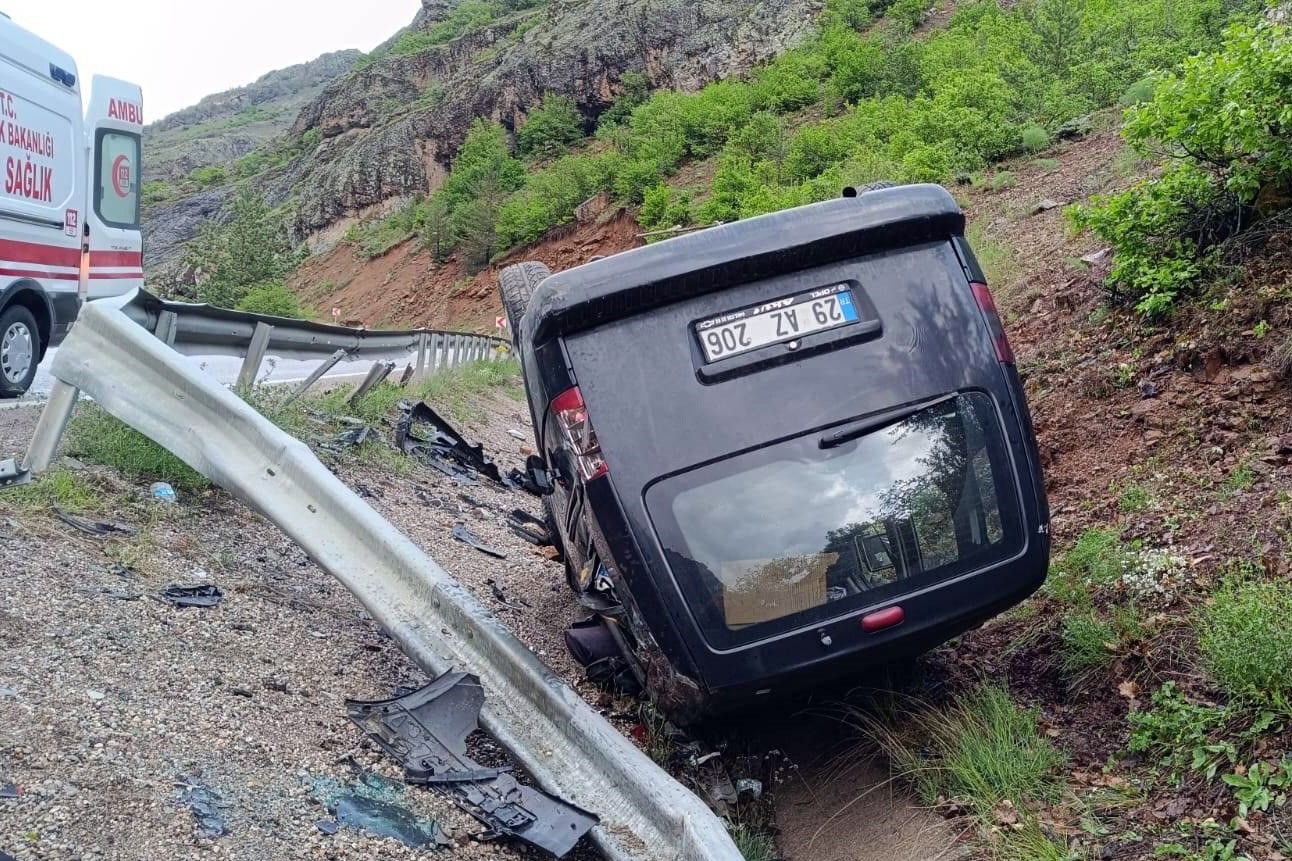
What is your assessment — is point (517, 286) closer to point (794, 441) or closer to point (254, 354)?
point (254, 354)

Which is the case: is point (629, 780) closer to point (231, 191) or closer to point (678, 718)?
point (678, 718)

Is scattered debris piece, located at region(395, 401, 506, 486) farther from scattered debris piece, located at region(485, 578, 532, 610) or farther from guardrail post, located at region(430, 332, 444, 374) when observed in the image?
guardrail post, located at region(430, 332, 444, 374)

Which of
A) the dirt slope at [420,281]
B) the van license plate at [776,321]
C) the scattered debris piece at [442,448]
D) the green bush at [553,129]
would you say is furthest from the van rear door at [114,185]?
the green bush at [553,129]

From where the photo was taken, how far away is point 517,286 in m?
6.65

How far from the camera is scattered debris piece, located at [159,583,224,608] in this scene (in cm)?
452

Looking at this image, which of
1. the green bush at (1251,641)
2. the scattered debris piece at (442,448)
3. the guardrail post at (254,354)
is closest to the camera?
the green bush at (1251,641)

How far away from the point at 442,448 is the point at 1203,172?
630 centimetres

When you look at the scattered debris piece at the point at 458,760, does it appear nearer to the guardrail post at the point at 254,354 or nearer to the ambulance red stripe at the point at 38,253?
the guardrail post at the point at 254,354

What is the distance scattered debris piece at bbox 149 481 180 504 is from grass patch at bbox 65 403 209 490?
11cm

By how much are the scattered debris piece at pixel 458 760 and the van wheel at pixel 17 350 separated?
581 centimetres

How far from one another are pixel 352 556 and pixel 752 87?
118 ft

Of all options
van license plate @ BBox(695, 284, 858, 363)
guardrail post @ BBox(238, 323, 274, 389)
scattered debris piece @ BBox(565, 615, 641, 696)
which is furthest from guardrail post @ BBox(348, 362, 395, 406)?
van license plate @ BBox(695, 284, 858, 363)

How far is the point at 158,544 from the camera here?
5.04 metres

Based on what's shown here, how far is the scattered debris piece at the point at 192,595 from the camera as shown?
14.8 feet
